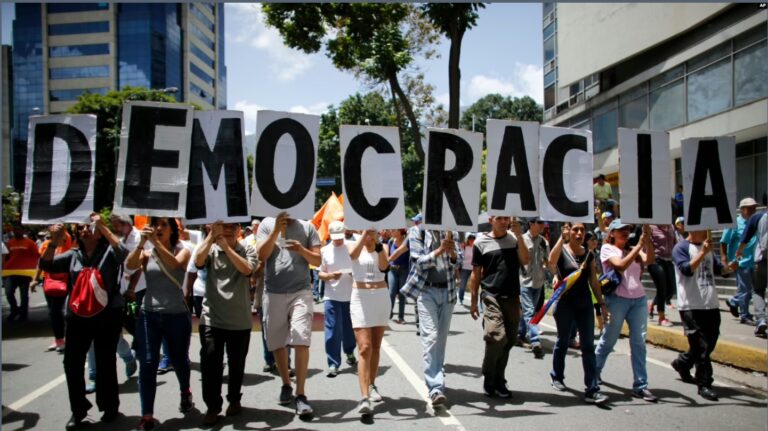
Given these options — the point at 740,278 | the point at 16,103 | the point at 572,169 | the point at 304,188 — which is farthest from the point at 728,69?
the point at 16,103

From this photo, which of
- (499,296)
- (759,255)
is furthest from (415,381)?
(759,255)

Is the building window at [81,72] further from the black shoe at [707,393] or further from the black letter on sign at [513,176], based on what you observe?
the black shoe at [707,393]

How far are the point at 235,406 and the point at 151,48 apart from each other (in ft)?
261

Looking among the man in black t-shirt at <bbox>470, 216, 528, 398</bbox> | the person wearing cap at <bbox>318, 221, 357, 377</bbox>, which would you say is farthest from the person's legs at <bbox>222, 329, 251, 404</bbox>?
the man in black t-shirt at <bbox>470, 216, 528, 398</bbox>

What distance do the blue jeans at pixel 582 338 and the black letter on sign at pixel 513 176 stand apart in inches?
49.2

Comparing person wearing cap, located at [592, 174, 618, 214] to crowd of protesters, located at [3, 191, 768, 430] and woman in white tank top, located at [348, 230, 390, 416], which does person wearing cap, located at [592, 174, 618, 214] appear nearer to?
crowd of protesters, located at [3, 191, 768, 430]

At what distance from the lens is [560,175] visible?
6203 mm

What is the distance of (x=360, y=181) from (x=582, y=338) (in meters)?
2.97

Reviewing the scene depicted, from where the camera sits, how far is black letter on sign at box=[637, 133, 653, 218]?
6.18 m

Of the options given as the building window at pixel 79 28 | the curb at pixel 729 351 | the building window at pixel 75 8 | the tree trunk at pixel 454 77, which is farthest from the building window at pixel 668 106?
the building window at pixel 75 8

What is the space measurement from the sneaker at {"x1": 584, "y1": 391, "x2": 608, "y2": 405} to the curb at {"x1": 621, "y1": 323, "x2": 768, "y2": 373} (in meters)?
2.64

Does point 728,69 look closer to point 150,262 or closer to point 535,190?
point 535,190

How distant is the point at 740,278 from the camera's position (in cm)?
947

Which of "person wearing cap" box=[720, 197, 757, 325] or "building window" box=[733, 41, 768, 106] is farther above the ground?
"building window" box=[733, 41, 768, 106]
